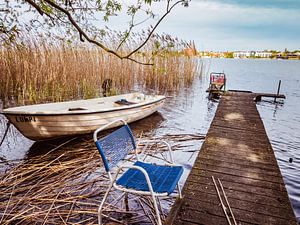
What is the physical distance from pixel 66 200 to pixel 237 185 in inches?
68.9

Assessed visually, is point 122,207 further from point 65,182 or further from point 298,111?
point 298,111

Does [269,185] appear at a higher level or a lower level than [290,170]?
higher

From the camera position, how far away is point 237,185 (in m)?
2.17

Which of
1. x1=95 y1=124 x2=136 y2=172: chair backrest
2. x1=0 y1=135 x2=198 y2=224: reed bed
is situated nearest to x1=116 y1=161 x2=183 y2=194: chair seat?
x1=95 y1=124 x2=136 y2=172: chair backrest

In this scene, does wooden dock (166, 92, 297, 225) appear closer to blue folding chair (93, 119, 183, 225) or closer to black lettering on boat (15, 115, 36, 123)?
blue folding chair (93, 119, 183, 225)

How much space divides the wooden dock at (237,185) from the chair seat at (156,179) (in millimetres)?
213

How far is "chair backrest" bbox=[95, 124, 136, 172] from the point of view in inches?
66.4

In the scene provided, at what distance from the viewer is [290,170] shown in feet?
12.9

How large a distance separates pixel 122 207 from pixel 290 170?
118 inches

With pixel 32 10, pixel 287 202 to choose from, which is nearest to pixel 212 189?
pixel 287 202

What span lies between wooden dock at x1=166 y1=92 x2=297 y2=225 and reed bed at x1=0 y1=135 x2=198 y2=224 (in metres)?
0.58

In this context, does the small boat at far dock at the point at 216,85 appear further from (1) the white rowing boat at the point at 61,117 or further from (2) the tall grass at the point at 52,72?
(1) the white rowing boat at the point at 61,117

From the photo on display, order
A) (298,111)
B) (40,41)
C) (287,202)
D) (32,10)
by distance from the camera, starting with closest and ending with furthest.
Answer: (287,202) < (32,10) < (40,41) < (298,111)

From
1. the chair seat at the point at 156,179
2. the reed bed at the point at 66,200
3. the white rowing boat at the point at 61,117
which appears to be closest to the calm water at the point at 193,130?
the white rowing boat at the point at 61,117
